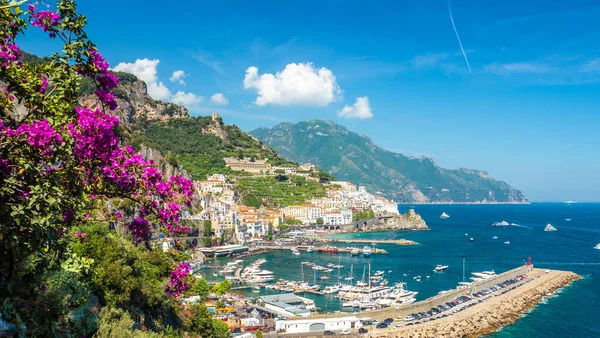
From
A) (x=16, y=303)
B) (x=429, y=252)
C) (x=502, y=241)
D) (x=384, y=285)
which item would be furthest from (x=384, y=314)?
(x=502, y=241)

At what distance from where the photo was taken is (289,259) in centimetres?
5731

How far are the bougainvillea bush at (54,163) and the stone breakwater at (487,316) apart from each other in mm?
25369

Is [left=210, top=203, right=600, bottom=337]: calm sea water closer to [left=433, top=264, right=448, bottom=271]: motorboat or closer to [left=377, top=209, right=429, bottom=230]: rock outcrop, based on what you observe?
[left=433, top=264, right=448, bottom=271]: motorboat

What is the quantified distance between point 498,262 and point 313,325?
1467 inches

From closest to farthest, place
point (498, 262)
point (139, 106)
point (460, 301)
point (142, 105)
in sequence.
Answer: point (460, 301)
point (498, 262)
point (139, 106)
point (142, 105)

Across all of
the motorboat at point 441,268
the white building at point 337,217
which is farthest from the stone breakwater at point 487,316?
the white building at point 337,217

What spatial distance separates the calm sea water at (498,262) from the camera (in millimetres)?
31250

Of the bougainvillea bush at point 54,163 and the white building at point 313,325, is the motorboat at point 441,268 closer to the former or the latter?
the white building at point 313,325

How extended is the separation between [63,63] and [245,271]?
44755mm

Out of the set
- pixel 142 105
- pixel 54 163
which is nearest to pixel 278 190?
pixel 142 105

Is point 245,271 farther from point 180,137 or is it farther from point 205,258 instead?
point 180,137

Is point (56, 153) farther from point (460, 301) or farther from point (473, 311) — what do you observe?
point (460, 301)

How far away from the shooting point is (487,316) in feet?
102

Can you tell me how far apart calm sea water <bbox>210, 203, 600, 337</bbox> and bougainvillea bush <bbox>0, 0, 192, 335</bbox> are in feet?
99.3
